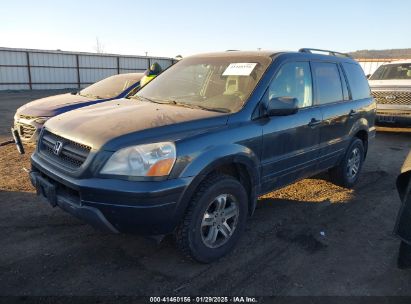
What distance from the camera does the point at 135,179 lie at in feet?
8.63

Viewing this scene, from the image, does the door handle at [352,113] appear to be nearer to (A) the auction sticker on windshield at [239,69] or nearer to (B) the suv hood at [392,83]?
(A) the auction sticker on windshield at [239,69]

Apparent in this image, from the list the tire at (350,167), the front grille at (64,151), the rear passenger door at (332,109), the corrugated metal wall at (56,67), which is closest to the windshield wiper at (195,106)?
the front grille at (64,151)

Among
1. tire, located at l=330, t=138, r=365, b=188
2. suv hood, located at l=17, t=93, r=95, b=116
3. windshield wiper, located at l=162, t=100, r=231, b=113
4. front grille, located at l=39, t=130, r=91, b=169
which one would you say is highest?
windshield wiper, located at l=162, t=100, r=231, b=113

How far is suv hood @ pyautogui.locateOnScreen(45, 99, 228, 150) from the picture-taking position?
2.75m

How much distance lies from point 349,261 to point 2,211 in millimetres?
3732

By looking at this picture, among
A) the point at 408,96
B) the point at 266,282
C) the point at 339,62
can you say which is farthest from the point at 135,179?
the point at 408,96

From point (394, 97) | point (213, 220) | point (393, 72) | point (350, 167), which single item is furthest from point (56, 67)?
point (213, 220)

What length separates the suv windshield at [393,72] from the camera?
10.2m

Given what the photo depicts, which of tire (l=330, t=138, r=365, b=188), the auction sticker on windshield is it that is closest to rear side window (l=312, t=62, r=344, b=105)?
tire (l=330, t=138, r=365, b=188)

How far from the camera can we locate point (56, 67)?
26312 millimetres

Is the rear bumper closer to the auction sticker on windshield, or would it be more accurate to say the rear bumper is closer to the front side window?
the auction sticker on windshield

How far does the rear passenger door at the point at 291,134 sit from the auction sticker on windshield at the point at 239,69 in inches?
10.3

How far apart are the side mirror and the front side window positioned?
0.18 m

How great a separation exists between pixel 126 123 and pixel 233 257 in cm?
153
